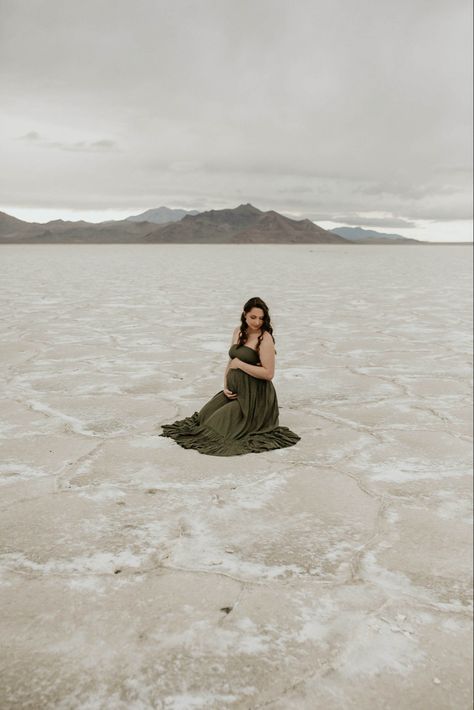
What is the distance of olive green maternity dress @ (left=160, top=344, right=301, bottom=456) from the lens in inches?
128

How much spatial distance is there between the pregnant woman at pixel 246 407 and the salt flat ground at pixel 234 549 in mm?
113

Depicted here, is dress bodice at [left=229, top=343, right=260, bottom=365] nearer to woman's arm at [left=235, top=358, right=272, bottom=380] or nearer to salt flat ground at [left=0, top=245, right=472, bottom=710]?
woman's arm at [left=235, top=358, right=272, bottom=380]

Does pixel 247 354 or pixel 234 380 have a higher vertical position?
pixel 247 354

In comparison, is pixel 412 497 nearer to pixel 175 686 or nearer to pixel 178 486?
pixel 178 486

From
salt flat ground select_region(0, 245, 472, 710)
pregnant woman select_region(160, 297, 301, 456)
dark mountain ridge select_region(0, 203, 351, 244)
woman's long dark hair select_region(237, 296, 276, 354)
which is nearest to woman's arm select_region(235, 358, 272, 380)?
pregnant woman select_region(160, 297, 301, 456)

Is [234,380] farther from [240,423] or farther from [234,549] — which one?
[234,549]

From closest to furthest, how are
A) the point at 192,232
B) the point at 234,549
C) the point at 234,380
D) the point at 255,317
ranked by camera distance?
the point at 234,549 < the point at 255,317 < the point at 234,380 < the point at 192,232

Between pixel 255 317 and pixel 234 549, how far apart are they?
1.44 metres

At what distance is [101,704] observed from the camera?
1.46 metres

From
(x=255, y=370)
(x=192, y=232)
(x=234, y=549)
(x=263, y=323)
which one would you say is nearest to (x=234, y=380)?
(x=255, y=370)

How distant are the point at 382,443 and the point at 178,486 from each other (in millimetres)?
1183

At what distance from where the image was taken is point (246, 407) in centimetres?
340

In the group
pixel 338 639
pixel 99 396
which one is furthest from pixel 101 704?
pixel 99 396

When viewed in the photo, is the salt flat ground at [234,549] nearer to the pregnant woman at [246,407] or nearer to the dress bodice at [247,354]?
the pregnant woman at [246,407]
